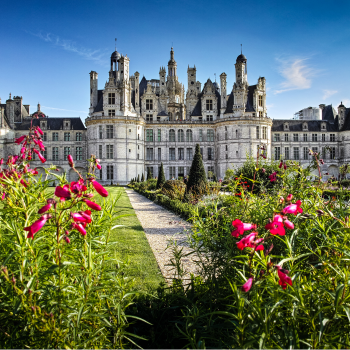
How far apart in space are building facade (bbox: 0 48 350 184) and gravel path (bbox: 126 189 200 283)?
77.2ft

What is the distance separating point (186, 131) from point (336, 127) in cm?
2388

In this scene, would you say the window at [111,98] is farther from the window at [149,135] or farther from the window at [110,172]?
the window at [110,172]

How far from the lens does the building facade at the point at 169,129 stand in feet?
118

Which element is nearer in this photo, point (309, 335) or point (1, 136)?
point (309, 335)

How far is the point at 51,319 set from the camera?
1971mm

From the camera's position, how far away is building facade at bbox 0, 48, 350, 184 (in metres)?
35.9

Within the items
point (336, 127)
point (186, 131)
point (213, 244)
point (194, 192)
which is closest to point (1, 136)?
point (186, 131)

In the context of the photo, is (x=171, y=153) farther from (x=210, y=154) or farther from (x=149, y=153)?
(x=210, y=154)

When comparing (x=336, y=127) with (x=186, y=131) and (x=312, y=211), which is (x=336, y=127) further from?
(x=312, y=211)

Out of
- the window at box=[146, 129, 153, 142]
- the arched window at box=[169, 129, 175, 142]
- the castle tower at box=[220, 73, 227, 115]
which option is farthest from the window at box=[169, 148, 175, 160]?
the castle tower at box=[220, 73, 227, 115]

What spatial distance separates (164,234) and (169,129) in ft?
105

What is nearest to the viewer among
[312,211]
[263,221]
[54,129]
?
[312,211]

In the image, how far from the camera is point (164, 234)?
9.38 meters

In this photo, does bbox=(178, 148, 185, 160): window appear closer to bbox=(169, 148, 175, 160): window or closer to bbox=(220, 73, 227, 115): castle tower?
bbox=(169, 148, 175, 160): window
